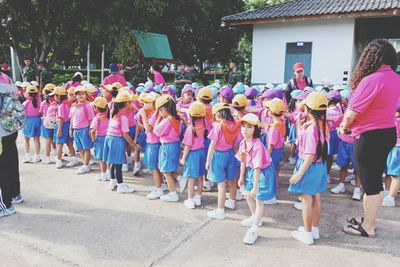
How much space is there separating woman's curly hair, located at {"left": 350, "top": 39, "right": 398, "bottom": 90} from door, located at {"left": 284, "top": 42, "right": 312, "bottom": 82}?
8157mm

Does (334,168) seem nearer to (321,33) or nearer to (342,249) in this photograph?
(342,249)

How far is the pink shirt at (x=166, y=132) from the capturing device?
16.1 ft

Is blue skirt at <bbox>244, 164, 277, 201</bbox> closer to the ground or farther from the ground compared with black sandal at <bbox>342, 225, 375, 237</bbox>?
farther from the ground

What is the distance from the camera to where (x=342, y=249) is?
3648 millimetres

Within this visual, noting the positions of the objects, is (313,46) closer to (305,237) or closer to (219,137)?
(219,137)

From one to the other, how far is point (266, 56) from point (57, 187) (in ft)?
28.5

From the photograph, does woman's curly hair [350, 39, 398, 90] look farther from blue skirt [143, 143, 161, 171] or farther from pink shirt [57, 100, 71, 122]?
pink shirt [57, 100, 71, 122]

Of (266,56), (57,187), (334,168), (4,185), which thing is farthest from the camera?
(266,56)

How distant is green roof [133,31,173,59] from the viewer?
16.0 m

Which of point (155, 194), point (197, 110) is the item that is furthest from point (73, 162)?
point (197, 110)

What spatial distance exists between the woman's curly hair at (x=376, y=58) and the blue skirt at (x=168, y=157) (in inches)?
97.3

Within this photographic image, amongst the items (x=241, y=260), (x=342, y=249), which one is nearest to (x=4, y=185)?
(x=241, y=260)

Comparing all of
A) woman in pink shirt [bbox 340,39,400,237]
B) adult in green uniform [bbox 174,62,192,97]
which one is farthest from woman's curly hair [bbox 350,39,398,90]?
adult in green uniform [bbox 174,62,192,97]

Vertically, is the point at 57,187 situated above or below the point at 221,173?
below
